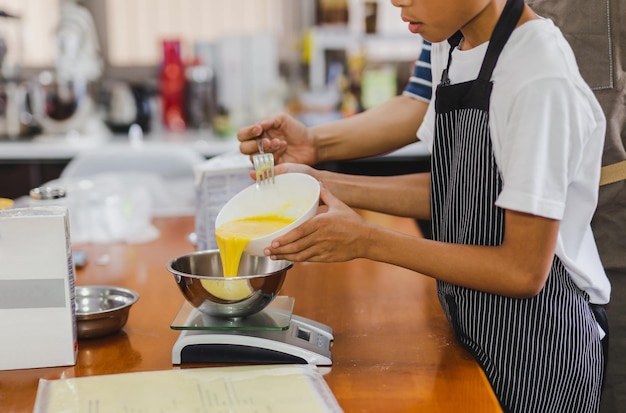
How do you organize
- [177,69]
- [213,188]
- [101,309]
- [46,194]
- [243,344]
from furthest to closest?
[177,69], [213,188], [46,194], [101,309], [243,344]

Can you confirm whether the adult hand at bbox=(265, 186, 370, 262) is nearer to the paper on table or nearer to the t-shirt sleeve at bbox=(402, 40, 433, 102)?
the paper on table

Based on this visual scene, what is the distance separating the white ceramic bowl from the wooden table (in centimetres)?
22

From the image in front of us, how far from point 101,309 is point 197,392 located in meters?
0.40

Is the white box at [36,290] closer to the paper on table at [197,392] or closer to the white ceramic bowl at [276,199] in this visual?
the paper on table at [197,392]

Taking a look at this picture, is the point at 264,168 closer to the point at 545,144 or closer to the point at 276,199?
the point at 276,199

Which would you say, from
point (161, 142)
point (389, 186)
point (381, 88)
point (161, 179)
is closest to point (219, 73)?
point (161, 142)

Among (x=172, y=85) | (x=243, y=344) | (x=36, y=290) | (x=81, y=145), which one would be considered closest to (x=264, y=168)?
(x=243, y=344)

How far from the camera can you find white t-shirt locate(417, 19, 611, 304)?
1.05 m

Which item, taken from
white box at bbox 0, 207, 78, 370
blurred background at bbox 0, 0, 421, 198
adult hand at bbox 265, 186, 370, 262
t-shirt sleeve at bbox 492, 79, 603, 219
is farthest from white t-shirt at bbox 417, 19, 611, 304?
blurred background at bbox 0, 0, 421, 198

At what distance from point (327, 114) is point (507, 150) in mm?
2772

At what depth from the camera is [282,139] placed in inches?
64.5

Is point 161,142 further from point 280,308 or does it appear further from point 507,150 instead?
point 507,150

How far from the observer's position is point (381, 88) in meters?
3.86

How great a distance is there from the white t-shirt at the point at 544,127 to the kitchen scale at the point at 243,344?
368mm
